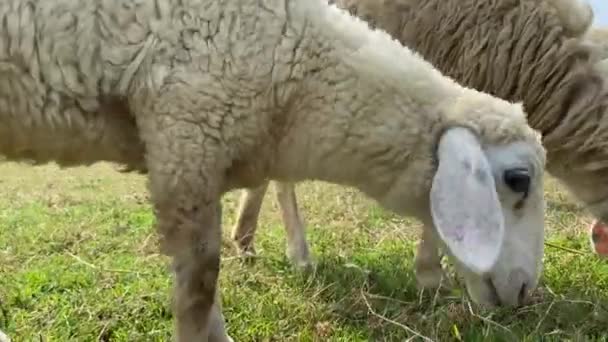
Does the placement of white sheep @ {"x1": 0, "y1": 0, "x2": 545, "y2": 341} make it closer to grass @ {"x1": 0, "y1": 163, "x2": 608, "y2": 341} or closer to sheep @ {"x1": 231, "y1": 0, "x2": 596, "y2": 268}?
grass @ {"x1": 0, "y1": 163, "x2": 608, "y2": 341}

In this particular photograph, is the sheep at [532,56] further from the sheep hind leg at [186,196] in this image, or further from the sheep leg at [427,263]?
the sheep hind leg at [186,196]

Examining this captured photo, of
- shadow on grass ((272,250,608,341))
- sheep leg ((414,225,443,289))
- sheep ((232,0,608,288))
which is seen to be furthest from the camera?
sheep ((232,0,608,288))

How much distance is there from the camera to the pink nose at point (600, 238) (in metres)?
4.68

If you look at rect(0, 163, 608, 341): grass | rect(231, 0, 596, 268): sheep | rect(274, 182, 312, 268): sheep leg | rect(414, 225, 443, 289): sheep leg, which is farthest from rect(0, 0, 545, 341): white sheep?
rect(274, 182, 312, 268): sheep leg

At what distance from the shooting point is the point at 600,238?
4.71 m

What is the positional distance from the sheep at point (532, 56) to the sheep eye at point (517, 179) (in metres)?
1.42

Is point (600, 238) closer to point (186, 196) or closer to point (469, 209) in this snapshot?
point (469, 209)

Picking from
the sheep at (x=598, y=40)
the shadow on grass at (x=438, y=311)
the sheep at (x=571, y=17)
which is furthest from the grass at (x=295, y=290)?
the sheep at (x=571, y=17)

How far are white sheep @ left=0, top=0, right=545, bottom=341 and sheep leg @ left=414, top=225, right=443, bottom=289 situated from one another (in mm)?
855

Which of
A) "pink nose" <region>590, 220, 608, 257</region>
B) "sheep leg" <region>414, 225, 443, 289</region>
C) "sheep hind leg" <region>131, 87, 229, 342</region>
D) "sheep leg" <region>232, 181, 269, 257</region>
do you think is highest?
"sheep hind leg" <region>131, 87, 229, 342</region>

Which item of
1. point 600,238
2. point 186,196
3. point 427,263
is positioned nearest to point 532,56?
point 600,238

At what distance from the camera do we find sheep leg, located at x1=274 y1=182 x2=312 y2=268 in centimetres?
516

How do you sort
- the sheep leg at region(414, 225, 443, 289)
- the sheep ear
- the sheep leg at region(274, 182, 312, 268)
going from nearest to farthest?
1. the sheep ear
2. the sheep leg at region(414, 225, 443, 289)
3. the sheep leg at region(274, 182, 312, 268)

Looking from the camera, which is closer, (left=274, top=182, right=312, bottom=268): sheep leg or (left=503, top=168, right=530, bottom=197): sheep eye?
(left=503, top=168, right=530, bottom=197): sheep eye
